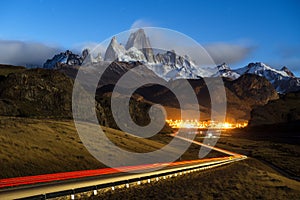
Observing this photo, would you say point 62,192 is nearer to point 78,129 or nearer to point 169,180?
point 169,180

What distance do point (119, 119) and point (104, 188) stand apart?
91543mm

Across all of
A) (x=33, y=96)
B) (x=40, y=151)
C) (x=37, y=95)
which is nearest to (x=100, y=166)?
(x=40, y=151)

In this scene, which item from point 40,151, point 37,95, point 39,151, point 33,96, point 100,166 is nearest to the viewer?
point 39,151

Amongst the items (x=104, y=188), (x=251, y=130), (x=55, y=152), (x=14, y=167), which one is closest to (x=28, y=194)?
(x=104, y=188)

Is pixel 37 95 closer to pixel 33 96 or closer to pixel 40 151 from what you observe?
pixel 33 96

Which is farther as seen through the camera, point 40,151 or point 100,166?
point 100,166

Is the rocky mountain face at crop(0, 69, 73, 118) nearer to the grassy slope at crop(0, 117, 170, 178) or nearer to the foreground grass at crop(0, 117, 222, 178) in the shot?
the foreground grass at crop(0, 117, 222, 178)

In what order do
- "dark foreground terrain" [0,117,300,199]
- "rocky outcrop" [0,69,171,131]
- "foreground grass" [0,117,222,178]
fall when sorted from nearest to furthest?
"dark foreground terrain" [0,117,300,199], "foreground grass" [0,117,222,178], "rocky outcrop" [0,69,171,131]

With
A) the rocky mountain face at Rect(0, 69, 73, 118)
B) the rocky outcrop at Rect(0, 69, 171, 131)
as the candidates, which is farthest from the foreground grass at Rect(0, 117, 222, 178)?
the rocky mountain face at Rect(0, 69, 73, 118)

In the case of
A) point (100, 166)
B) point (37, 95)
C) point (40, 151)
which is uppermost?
point (37, 95)

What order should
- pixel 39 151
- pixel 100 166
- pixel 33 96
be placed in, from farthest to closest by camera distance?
pixel 33 96 → pixel 100 166 → pixel 39 151

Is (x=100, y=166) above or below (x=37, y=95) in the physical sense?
below

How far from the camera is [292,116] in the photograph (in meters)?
192

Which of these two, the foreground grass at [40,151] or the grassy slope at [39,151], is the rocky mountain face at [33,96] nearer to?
the foreground grass at [40,151]
